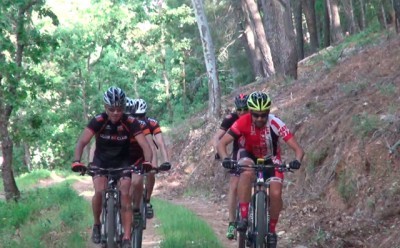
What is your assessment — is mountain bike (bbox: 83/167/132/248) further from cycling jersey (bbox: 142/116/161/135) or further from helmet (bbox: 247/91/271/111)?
cycling jersey (bbox: 142/116/161/135)

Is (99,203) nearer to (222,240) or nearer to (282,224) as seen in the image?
(222,240)

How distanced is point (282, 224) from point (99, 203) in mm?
4395

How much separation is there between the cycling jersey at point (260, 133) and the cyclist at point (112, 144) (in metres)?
1.22

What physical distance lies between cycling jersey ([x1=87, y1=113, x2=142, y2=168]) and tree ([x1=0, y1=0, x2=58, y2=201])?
25.6 feet

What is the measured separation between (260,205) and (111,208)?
177cm

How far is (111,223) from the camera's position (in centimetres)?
725

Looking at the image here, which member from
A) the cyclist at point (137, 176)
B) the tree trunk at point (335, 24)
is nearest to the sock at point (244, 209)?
the cyclist at point (137, 176)

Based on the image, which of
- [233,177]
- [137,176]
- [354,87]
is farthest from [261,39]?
[137,176]

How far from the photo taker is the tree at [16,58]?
1507cm

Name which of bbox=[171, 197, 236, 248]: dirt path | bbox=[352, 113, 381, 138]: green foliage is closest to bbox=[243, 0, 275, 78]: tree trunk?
bbox=[171, 197, 236, 248]: dirt path

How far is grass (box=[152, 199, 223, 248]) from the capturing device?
871cm

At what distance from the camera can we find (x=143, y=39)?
35.8 metres

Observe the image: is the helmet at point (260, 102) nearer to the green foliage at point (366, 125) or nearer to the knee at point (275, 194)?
the knee at point (275, 194)

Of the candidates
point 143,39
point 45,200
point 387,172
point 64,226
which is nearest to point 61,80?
point 143,39
